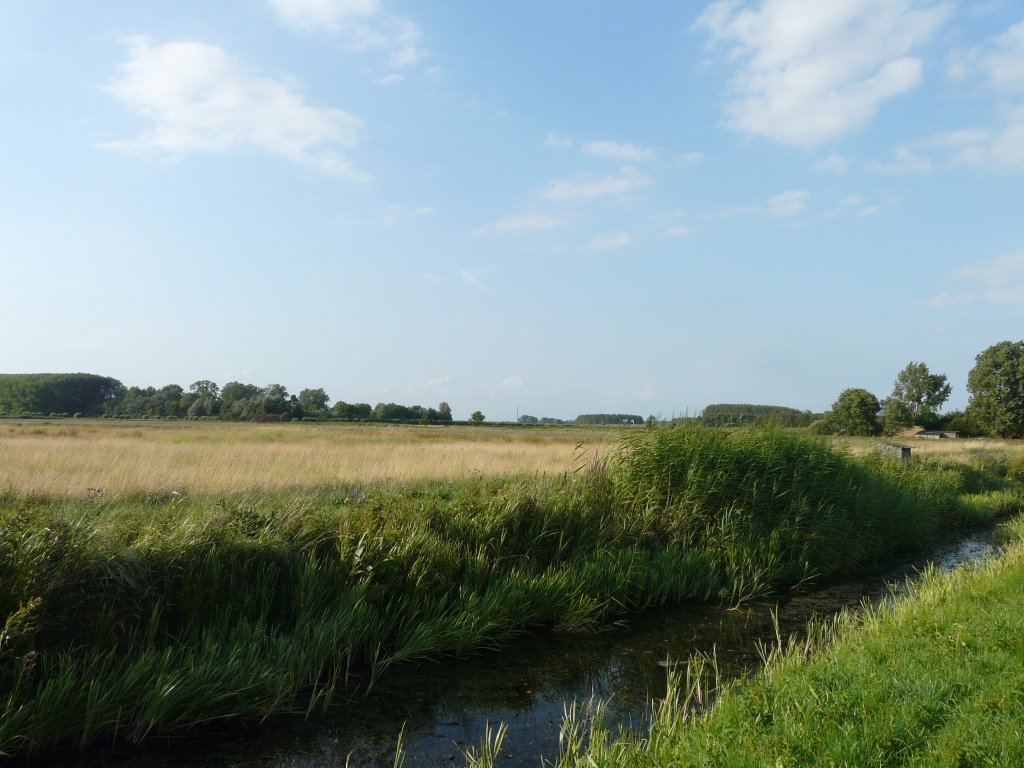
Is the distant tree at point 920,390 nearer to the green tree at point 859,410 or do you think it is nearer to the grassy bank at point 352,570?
the green tree at point 859,410

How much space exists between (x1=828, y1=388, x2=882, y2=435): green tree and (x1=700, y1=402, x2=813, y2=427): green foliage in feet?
201

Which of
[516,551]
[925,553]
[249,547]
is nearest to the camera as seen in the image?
[249,547]

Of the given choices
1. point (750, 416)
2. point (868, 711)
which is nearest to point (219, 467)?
point (750, 416)

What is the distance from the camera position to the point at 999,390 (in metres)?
82.0

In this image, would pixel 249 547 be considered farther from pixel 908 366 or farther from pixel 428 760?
pixel 908 366

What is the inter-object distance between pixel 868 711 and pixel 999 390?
94211 mm

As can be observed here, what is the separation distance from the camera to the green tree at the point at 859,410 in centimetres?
7075

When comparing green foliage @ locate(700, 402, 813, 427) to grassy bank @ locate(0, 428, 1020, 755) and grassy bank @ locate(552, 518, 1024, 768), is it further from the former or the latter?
grassy bank @ locate(552, 518, 1024, 768)

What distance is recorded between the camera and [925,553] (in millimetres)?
14227

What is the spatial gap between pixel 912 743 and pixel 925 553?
11768mm

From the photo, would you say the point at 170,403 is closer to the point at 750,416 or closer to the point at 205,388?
the point at 205,388

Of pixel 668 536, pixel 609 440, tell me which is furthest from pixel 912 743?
pixel 609 440

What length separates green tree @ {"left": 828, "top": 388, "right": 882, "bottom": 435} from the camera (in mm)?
70750

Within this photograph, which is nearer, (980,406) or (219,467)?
(219,467)
